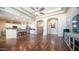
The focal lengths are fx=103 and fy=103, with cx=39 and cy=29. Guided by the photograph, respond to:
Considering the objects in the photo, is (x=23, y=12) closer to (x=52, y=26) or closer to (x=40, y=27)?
(x=40, y=27)

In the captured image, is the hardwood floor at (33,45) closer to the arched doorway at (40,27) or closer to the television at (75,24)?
the arched doorway at (40,27)

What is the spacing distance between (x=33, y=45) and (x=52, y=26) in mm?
734

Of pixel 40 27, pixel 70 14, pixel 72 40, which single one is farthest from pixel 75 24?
pixel 40 27

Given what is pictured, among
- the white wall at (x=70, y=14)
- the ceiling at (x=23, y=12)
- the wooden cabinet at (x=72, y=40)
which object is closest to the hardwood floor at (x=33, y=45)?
the wooden cabinet at (x=72, y=40)

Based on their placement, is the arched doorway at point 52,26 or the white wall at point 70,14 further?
the arched doorway at point 52,26

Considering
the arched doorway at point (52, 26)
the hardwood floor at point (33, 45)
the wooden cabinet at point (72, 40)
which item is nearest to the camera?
the wooden cabinet at point (72, 40)

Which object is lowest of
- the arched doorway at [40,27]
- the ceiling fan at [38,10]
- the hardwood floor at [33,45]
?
the hardwood floor at [33,45]

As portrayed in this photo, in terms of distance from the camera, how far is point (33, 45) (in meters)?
2.69

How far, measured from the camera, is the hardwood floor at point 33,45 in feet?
8.71

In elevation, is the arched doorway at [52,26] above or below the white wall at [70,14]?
below

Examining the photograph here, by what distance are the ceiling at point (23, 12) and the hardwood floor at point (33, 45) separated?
0.59 meters

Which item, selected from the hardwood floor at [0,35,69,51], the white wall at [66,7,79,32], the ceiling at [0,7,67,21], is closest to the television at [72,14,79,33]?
the white wall at [66,7,79,32]

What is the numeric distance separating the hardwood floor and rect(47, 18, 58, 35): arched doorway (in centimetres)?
20
